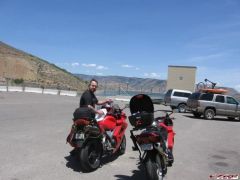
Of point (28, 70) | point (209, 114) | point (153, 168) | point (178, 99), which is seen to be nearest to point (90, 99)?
point (153, 168)

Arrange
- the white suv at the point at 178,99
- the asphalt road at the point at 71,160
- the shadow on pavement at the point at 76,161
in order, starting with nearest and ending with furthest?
1. the asphalt road at the point at 71,160
2. the shadow on pavement at the point at 76,161
3. the white suv at the point at 178,99

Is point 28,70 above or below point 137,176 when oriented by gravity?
above

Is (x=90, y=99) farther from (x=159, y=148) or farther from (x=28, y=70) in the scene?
(x=28, y=70)

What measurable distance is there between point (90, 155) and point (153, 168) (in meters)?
1.71

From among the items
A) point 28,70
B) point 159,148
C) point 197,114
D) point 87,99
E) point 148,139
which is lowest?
point 197,114

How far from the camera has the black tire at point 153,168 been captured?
6.38 meters

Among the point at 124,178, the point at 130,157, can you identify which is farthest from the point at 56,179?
the point at 130,157

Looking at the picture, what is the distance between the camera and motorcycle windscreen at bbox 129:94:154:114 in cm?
704

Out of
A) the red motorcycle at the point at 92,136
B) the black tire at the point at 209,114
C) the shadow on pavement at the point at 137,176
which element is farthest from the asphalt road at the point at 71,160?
Answer: the black tire at the point at 209,114

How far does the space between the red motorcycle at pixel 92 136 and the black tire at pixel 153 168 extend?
148cm

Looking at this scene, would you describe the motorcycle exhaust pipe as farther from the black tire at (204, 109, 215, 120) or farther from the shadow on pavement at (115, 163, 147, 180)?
the black tire at (204, 109, 215, 120)

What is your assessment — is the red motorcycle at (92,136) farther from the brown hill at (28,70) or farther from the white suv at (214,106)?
the brown hill at (28,70)

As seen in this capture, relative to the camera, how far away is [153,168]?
641 cm

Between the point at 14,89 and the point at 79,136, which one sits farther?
the point at 14,89
